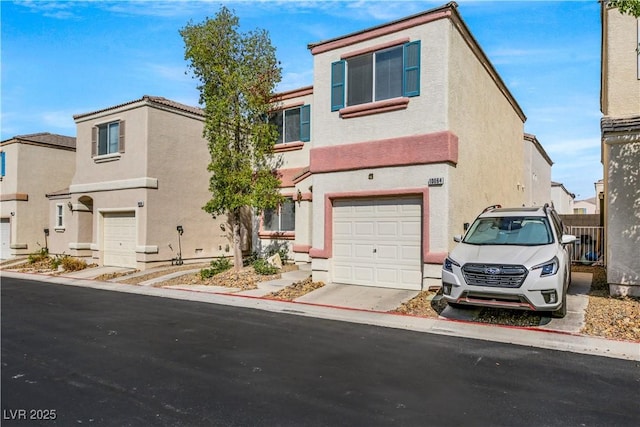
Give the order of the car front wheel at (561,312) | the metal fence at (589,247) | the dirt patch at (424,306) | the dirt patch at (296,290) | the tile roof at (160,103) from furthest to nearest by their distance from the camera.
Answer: the tile roof at (160,103), the metal fence at (589,247), the dirt patch at (296,290), the dirt patch at (424,306), the car front wheel at (561,312)

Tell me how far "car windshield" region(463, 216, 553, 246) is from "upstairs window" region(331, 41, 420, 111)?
388 centimetres

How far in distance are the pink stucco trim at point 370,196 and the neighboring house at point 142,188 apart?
847cm

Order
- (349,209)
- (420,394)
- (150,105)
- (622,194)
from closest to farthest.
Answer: (420,394)
(622,194)
(349,209)
(150,105)

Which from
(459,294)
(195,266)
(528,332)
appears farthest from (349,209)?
(195,266)

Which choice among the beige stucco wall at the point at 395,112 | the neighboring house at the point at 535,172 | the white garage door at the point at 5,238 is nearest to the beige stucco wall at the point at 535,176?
the neighboring house at the point at 535,172

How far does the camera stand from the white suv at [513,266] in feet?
24.6

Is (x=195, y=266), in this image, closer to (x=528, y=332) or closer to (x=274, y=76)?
(x=274, y=76)

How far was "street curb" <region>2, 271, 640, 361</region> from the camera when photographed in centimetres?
684

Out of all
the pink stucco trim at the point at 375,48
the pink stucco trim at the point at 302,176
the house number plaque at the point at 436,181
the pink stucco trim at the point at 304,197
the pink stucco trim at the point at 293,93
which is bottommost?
the pink stucco trim at the point at 304,197

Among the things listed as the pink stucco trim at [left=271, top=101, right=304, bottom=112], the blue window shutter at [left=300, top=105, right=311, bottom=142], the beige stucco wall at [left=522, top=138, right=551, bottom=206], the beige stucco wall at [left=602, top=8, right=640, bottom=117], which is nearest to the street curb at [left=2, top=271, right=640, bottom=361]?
the beige stucco wall at [left=602, top=8, right=640, bottom=117]

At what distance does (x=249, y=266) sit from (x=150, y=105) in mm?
7800

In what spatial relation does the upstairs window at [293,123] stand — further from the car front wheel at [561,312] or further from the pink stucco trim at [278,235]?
the car front wheel at [561,312]

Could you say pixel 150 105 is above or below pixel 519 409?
above

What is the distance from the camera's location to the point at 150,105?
57.1 feet
